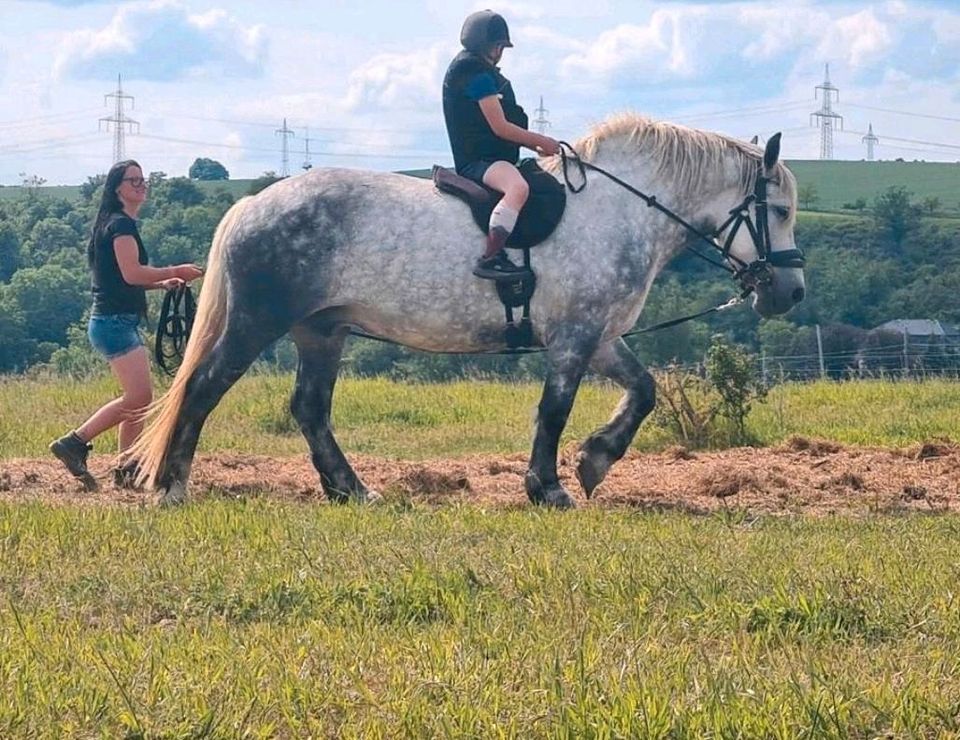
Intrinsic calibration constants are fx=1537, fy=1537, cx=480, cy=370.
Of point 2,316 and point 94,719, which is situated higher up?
point 94,719

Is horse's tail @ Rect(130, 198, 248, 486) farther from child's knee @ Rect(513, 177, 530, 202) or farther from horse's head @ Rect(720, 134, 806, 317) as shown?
horse's head @ Rect(720, 134, 806, 317)

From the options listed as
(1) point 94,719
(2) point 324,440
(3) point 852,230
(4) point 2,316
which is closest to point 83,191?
(4) point 2,316

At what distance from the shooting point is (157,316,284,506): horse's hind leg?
31.3 feet

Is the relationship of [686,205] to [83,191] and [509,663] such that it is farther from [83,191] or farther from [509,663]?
[83,191]

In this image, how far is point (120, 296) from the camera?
10172 mm

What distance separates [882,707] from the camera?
4.54 m

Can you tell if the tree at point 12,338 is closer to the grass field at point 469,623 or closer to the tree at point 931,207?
the grass field at point 469,623

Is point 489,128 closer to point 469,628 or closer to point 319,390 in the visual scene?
point 319,390

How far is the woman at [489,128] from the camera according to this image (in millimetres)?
9273

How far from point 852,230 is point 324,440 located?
68249mm

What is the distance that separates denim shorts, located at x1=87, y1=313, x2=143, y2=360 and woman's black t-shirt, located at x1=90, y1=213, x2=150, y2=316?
5 centimetres

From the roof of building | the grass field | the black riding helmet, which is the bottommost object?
the roof of building

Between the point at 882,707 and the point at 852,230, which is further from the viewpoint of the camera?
the point at 852,230

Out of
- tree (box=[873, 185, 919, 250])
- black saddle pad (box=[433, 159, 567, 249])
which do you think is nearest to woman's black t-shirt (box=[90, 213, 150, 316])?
black saddle pad (box=[433, 159, 567, 249])
